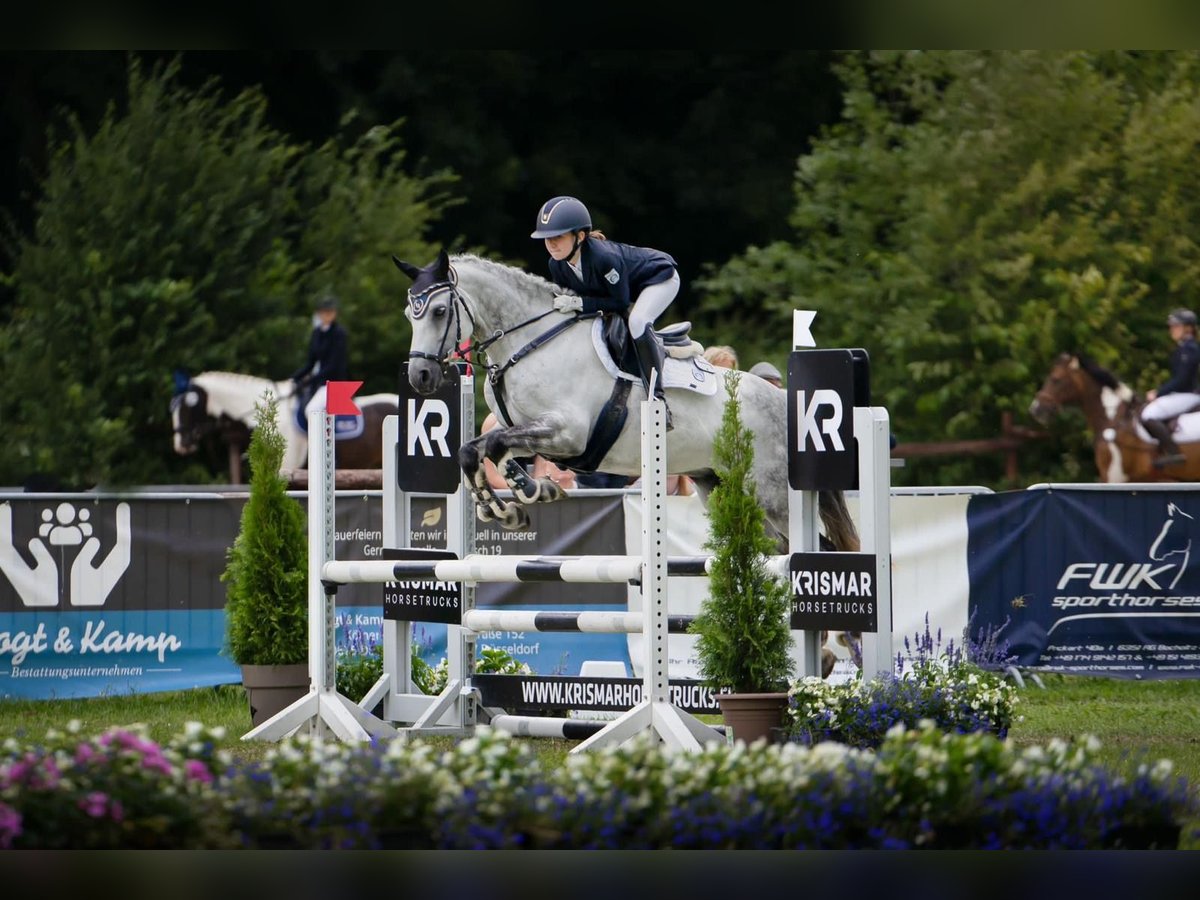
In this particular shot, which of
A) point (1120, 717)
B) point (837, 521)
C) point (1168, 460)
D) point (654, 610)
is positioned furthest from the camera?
point (1168, 460)

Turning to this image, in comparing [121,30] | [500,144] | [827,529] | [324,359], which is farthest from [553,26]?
[500,144]

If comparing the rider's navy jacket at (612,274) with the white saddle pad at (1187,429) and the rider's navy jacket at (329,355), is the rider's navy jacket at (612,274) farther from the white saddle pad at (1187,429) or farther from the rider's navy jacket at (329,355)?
the rider's navy jacket at (329,355)

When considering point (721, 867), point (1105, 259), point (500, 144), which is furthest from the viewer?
point (500, 144)

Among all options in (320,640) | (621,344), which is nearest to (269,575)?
(320,640)

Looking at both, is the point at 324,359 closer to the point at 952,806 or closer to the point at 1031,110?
the point at 1031,110

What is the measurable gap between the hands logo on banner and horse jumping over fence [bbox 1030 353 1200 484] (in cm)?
825

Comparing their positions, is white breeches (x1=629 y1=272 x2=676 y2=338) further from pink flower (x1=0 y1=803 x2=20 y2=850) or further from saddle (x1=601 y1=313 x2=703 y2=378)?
pink flower (x1=0 y1=803 x2=20 y2=850)

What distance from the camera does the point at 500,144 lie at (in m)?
19.8

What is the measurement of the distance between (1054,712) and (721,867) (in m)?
4.44

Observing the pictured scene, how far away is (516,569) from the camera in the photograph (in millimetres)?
5824

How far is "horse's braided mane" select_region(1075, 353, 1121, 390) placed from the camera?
14.6 metres

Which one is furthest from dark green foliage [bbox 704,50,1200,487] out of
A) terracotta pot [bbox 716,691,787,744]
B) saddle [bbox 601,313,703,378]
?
terracotta pot [bbox 716,691,787,744]

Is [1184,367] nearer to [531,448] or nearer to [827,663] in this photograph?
[827,663]

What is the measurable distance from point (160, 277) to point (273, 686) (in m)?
10.4
